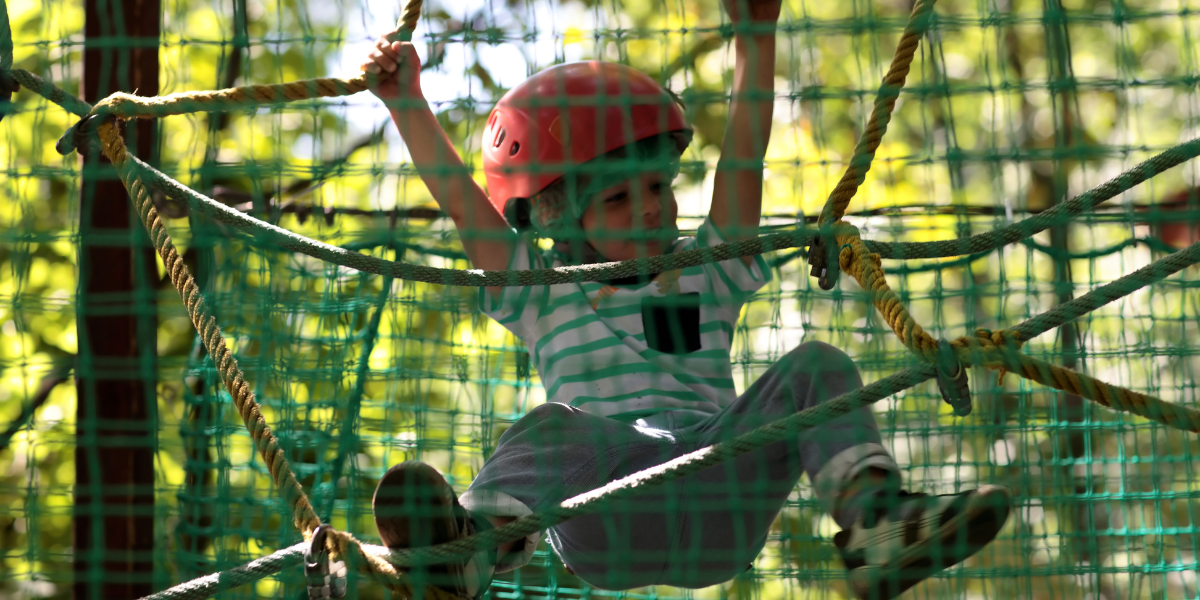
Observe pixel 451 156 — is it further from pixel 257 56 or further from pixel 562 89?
pixel 257 56

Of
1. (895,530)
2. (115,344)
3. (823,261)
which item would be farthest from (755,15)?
(115,344)

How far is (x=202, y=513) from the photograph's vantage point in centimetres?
221

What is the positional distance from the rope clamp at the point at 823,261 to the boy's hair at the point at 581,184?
0.35 meters

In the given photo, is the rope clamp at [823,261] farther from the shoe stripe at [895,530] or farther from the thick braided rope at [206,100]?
the thick braided rope at [206,100]

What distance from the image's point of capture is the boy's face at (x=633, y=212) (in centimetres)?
165

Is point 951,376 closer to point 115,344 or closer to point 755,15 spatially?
point 755,15

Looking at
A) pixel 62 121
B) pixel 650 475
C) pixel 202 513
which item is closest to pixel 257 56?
pixel 62 121

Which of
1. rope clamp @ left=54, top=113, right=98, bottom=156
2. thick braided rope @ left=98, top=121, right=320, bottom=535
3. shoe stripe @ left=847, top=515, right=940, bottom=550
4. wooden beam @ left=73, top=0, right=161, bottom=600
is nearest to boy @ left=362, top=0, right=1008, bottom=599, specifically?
shoe stripe @ left=847, top=515, right=940, bottom=550

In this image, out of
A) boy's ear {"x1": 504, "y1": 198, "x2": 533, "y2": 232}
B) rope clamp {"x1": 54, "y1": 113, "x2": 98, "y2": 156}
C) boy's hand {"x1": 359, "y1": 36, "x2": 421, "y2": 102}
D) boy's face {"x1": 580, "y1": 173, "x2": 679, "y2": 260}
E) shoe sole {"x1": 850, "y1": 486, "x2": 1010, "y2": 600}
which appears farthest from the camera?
boy's ear {"x1": 504, "y1": 198, "x2": 533, "y2": 232}

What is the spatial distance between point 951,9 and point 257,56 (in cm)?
387

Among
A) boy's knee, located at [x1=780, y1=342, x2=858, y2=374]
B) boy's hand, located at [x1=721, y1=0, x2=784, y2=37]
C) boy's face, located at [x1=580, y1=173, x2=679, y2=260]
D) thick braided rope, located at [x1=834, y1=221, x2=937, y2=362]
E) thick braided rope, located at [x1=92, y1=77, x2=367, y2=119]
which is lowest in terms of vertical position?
boy's knee, located at [x1=780, y1=342, x2=858, y2=374]

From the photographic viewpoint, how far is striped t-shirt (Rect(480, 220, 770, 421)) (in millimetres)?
1592

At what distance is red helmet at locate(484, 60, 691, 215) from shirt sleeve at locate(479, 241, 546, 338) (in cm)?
11

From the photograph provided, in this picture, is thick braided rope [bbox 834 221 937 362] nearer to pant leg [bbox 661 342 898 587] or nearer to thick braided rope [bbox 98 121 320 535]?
pant leg [bbox 661 342 898 587]
